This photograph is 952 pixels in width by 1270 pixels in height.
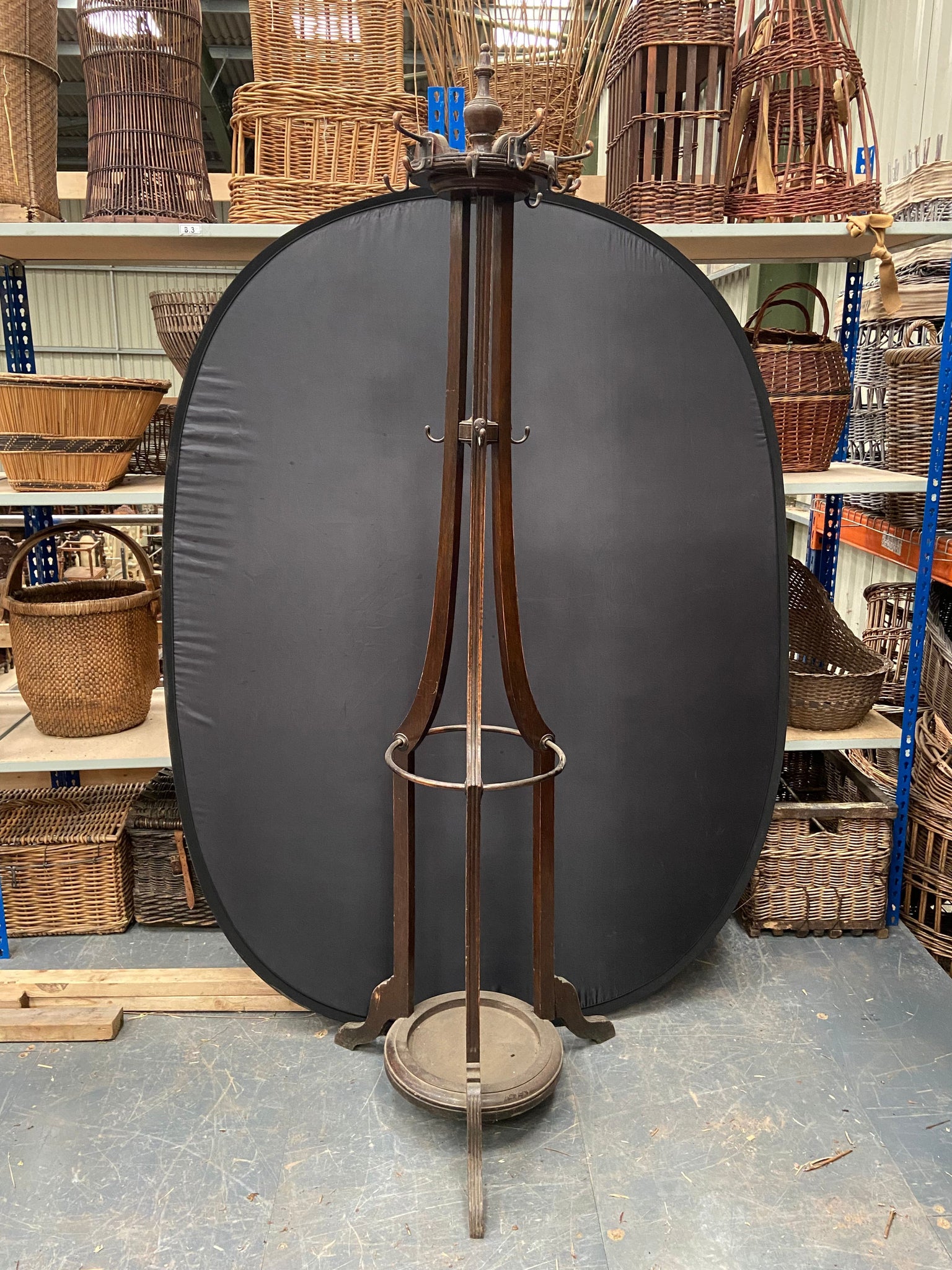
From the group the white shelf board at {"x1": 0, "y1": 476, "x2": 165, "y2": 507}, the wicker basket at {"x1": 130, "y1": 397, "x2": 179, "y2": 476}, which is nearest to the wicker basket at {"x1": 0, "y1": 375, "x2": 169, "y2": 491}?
the white shelf board at {"x1": 0, "y1": 476, "x2": 165, "y2": 507}

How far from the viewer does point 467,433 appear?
1559mm

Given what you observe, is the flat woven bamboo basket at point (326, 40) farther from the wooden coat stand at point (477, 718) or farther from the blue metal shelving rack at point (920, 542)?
the blue metal shelving rack at point (920, 542)

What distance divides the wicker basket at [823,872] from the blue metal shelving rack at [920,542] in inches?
1.9

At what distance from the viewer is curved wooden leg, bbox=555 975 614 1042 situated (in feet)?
6.40

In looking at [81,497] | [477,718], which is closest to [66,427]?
[81,497]

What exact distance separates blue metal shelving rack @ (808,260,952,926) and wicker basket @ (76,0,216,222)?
5.74 feet

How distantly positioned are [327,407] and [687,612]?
905 millimetres

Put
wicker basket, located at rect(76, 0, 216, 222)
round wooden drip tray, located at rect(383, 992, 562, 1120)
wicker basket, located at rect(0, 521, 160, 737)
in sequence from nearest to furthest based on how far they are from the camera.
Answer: round wooden drip tray, located at rect(383, 992, 562, 1120)
wicker basket, located at rect(76, 0, 216, 222)
wicker basket, located at rect(0, 521, 160, 737)

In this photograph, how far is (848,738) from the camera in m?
2.42

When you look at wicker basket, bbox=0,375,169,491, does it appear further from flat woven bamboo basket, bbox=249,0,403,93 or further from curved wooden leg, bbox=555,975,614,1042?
curved wooden leg, bbox=555,975,614,1042

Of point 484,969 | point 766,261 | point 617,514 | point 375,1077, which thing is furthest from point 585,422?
point 375,1077

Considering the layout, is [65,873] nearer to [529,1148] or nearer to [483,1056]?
[483,1056]

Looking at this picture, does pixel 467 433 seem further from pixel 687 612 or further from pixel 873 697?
pixel 873 697

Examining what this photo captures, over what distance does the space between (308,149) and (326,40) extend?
0.79ft
